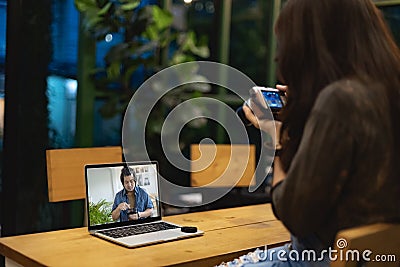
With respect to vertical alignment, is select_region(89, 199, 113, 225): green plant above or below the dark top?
below

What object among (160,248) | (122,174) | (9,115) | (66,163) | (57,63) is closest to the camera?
(160,248)

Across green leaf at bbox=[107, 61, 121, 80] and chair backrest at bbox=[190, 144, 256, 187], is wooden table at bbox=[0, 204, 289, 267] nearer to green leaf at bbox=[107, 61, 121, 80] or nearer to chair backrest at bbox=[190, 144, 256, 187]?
chair backrest at bbox=[190, 144, 256, 187]

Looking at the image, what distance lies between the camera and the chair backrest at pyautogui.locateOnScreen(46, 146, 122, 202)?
2461 mm

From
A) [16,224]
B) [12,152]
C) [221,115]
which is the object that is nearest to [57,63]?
[12,152]

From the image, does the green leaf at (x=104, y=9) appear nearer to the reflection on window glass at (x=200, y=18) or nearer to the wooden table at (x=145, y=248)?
the reflection on window glass at (x=200, y=18)

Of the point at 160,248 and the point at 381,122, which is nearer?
the point at 381,122

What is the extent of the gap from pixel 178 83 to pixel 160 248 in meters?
2.21

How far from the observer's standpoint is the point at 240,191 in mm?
4211

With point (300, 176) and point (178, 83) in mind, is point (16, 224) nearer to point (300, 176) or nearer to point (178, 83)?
point (178, 83)

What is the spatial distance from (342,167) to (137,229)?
0.92 metres

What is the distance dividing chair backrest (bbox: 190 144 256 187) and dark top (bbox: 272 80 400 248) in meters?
1.63

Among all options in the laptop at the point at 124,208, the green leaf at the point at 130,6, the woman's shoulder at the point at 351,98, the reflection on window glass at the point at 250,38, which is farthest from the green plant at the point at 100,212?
the reflection on window glass at the point at 250,38

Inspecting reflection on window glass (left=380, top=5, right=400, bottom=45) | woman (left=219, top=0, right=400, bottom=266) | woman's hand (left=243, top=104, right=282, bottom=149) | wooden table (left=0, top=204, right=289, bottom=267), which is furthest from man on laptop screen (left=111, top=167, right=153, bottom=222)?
reflection on window glass (left=380, top=5, right=400, bottom=45)

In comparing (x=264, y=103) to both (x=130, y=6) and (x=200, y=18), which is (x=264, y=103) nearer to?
(x=130, y=6)
